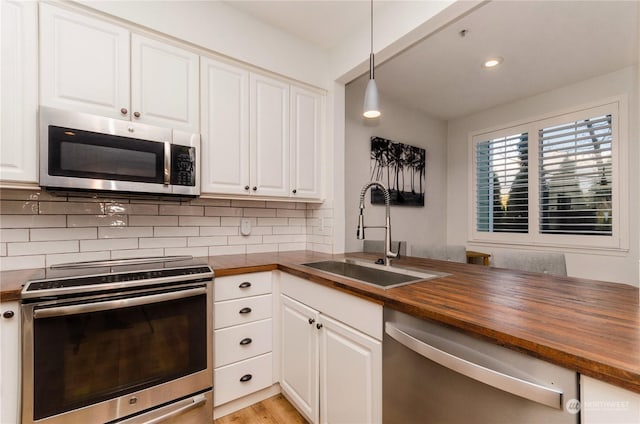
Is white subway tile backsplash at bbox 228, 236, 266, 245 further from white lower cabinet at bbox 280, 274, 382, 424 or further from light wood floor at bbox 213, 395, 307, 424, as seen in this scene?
light wood floor at bbox 213, 395, 307, 424

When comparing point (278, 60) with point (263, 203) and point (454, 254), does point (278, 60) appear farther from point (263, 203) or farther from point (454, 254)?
point (454, 254)

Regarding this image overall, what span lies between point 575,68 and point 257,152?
2962 mm

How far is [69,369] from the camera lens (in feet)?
3.94

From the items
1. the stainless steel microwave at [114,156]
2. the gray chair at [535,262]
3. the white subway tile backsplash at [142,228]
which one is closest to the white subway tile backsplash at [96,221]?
the white subway tile backsplash at [142,228]

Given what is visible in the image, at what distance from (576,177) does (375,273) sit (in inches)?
103

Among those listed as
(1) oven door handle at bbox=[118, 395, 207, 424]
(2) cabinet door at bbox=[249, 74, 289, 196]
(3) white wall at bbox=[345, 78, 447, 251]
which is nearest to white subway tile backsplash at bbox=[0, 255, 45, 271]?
(1) oven door handle at bbox=[118, 395, 207, 424]

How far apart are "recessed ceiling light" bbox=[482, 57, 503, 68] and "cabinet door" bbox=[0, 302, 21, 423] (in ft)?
11.2

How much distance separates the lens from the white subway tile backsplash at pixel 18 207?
1.49 m

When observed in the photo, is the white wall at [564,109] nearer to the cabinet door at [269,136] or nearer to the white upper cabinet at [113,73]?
the cabinet door at [269,136]

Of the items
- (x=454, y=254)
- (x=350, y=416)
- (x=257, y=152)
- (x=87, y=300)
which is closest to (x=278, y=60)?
(x=257, y=152)

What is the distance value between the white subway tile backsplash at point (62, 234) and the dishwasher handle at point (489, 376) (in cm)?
185

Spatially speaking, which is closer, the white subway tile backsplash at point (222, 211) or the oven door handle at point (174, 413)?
the oven door handle at point (174, 413)

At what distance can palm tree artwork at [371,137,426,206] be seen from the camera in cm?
304

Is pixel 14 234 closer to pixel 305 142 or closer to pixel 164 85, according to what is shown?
pixel 164 85
